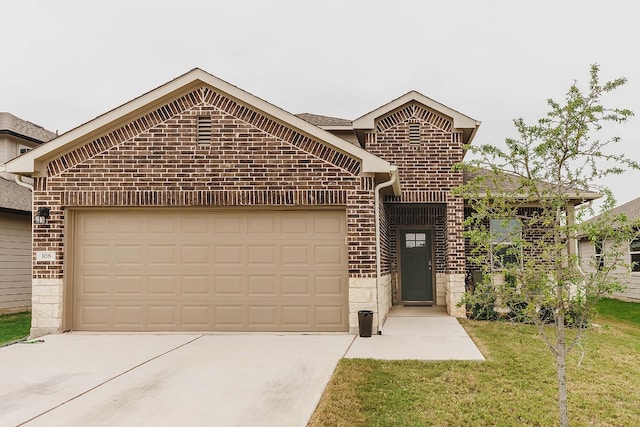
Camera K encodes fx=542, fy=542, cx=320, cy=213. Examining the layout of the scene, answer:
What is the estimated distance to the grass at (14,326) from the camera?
11375mm

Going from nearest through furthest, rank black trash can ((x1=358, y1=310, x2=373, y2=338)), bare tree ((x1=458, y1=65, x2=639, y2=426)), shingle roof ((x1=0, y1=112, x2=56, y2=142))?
bare tree ((x1=458, y1=65, x2=639, y2=426)), black trash can ((x1=358, y1=310, x2=373, y2=338)), shingle roof ((x1=0, y1=112, x2=56, y2=142))

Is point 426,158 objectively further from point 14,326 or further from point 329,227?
point 14,326

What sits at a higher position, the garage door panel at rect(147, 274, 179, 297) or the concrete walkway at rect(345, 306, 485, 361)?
the garage door panel at rect(147, 274, 179, 297)

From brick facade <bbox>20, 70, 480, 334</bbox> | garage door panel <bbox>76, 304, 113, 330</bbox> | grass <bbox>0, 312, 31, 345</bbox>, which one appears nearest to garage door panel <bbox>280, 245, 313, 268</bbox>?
brick facade <bbox>20, 70, 480, 334</bbox>

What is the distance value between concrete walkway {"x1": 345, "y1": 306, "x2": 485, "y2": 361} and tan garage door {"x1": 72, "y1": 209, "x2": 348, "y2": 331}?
1222 millimetres

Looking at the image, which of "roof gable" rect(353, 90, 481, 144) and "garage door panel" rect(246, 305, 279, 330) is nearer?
"garage door panel" rect(246, 305, 279, 330)

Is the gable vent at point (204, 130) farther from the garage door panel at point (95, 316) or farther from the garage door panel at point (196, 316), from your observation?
the garage door panel at point (95, 316)

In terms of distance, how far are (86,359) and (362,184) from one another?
18.7ft

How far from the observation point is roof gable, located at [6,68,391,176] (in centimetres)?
1051

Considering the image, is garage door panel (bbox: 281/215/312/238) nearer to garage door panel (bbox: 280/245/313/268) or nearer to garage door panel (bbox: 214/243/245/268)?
garage door panel (bbox: 280/245/313/268)

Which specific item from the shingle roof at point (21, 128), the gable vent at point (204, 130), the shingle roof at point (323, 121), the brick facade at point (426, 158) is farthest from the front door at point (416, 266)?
the shingle roof at point (21, 128)

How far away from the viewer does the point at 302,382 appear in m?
6.80

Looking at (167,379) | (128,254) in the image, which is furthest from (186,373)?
(128,254)

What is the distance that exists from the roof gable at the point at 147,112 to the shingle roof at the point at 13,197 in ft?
18.3
